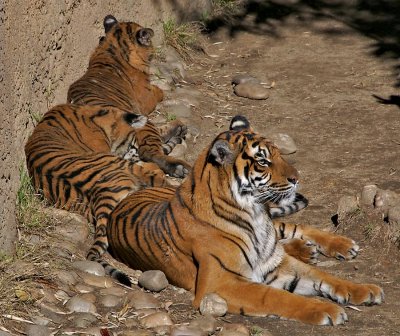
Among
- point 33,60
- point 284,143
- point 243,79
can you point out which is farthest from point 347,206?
point 243,79

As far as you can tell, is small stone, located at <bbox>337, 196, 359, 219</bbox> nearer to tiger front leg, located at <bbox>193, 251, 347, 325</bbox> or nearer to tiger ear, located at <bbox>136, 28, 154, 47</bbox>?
tiger front leg, located at <bbox>193, 251, 347, 325</bbox>

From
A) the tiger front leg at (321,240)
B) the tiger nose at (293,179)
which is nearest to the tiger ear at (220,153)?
the tiger nose at (293,179)

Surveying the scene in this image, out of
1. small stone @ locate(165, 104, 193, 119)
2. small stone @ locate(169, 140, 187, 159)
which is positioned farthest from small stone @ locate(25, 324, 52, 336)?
small stone @ locate(165, 104, 193, 119)

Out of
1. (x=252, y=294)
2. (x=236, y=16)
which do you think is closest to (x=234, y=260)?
(x=252, y=294)

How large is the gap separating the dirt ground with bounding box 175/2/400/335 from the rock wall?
113 centimetres

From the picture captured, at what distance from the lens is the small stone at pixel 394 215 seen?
Answer: 6.24 metres

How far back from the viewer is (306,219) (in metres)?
6.75

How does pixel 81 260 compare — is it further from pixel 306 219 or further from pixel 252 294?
pixel 306 219

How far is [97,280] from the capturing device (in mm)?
5730

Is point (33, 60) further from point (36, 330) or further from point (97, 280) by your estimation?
point (36, 330)

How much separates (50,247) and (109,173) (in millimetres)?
938

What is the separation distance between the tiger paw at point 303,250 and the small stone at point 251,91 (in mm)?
3015

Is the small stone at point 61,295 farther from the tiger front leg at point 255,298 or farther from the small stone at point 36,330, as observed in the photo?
the tiger front leg at point 255,298

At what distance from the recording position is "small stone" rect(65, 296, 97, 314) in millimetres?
5340
